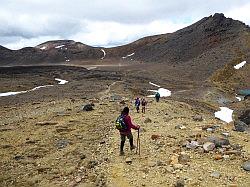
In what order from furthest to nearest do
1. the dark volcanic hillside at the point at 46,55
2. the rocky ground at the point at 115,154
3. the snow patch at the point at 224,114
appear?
the dark volcanic hillside at the point at 46,55 < the snow patch at the point at 224,114 < the rocky ground at the point at 115,154

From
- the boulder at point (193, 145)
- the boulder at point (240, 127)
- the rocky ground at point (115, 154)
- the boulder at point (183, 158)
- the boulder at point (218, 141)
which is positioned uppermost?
the boulder at point (218, 141)

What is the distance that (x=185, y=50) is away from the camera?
453ft

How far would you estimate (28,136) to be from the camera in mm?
26641

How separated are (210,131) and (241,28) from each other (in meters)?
115

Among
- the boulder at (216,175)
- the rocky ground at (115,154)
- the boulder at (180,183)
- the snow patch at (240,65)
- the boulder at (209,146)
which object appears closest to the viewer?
the boulder at (180,183)

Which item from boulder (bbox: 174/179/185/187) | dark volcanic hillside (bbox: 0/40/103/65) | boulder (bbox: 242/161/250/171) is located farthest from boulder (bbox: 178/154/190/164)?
dark volcanic hillside (bbox: 0/40/103/65)

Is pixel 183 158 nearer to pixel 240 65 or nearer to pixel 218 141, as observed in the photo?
pixel 218 141

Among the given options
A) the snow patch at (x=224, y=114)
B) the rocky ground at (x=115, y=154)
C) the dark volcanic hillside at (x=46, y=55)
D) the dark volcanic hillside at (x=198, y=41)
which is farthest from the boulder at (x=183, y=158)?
the dark volcanic hillside at (x=46, y=55)

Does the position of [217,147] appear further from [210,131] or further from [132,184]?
[132,184]

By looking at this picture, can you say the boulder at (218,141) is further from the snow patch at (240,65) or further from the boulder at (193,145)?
the snow patch at (240,65)

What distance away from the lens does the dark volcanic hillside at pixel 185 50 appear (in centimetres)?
10950

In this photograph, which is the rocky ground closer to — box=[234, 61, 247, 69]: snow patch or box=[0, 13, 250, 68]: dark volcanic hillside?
box=[234, 61, 247, 69]: snow patch

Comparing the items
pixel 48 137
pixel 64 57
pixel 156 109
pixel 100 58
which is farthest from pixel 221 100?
pixel 64 57

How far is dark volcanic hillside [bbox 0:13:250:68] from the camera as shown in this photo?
110 meters
